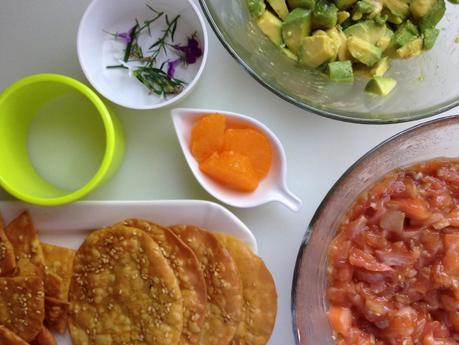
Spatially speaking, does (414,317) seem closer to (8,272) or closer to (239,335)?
(239,335)

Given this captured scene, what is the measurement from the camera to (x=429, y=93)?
1703 mm

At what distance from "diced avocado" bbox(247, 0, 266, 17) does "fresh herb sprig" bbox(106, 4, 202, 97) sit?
10.6 inches

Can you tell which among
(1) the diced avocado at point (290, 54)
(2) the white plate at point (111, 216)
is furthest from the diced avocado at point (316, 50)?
(2) the white plate at point (111, 216)

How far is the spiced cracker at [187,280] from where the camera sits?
1737 millimetres

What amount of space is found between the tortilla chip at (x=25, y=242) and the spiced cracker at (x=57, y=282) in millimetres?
28

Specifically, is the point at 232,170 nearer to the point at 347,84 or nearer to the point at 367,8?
the point at 347,84

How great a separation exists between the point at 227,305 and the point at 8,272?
26.1 inches

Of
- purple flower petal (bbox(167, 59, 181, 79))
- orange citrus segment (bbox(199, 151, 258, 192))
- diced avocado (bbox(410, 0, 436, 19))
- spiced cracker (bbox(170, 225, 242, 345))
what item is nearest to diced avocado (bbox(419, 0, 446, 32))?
diced avocado (bbox(410, 0, 436, 19))

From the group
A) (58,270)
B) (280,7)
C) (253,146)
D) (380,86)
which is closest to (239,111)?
(253,146)

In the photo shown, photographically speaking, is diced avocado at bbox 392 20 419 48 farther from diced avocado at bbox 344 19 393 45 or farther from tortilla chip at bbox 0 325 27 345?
tortilla chip at bbox 0 325 27 345

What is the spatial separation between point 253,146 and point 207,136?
142 mm

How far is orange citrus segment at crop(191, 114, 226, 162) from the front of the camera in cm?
177

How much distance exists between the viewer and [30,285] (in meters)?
1.74

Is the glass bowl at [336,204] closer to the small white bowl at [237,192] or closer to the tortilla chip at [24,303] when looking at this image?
the small white bowl at [237,192]
